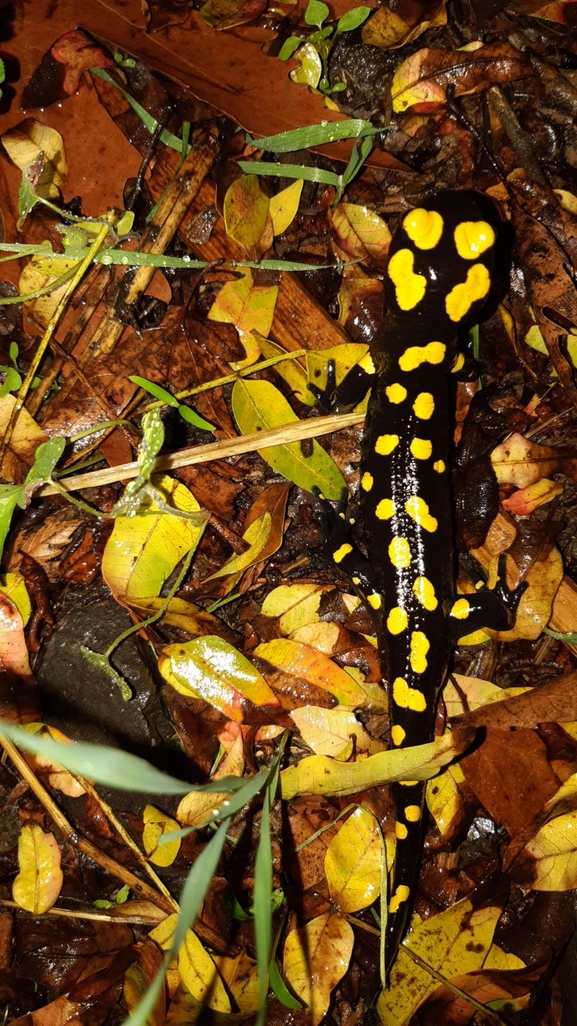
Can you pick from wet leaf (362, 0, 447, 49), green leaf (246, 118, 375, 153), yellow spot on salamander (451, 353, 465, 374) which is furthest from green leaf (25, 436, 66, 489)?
wet leaf (362, 0, 447, 49)

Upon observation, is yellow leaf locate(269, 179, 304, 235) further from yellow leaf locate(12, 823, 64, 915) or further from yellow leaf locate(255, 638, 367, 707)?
yellow leaf locate(12, 823, 64, 915)

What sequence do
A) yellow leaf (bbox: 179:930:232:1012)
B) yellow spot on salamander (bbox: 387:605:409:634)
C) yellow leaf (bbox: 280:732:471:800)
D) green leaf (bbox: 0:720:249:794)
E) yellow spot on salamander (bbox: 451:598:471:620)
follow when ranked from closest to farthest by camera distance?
green leaf (bbox: 0:720:249:794), yellow leaf (bbox: 280:732:471:800), yellow leaf (bbox: 179:930:232:1012), yellow spot on salamander (bbox: 387:605:409:634), yellow spot on salamander (bbox: 451:598:471:620)

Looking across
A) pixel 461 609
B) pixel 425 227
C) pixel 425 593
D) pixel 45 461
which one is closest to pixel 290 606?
pixel 425 593

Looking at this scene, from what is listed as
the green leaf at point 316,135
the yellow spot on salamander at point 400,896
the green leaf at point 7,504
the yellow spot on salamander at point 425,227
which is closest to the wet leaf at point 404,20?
the green leaf at point 316,135

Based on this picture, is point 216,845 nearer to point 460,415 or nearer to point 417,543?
point 417,543

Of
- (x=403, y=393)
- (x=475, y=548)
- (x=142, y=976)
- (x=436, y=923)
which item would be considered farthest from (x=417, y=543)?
(x=142, y=976)

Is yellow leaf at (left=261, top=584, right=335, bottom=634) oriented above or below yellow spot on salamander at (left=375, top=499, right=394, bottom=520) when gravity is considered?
below
